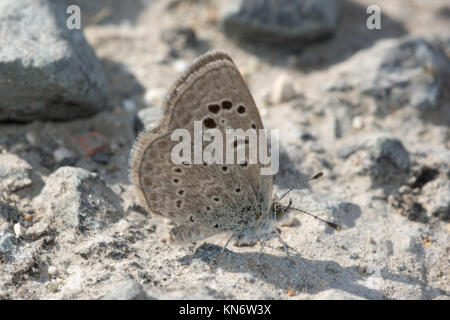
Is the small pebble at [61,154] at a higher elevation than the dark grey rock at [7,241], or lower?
higher

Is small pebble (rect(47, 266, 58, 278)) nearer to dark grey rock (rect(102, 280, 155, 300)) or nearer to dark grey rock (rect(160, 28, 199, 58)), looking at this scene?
dark grey rock (rect(102, 280, 155, 300))

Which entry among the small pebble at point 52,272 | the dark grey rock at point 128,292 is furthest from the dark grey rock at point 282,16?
the dark grey rock at point 128,292

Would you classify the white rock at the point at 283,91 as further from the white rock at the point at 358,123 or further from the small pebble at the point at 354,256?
the small pebble at the point at 354,256

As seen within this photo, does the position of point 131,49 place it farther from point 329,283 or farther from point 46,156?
point 329,283

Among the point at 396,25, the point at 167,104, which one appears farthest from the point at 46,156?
the point at 396,25

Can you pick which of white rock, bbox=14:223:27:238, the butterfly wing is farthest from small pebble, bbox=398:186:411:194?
white rock, bbox=14:223:27:238

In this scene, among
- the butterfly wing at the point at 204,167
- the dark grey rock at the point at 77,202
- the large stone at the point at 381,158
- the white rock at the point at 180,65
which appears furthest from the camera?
the white rock at the point at 180,65

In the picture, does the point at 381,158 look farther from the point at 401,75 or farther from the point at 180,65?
the point at 180,65

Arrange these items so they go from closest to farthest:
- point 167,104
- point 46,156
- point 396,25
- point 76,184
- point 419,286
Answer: point 167,104, point 419,286, point 76,184, point 46,156, point 396,25

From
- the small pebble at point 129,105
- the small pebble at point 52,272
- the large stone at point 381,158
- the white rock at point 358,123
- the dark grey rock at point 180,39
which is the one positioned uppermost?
the dark grey rock at point 180,39
